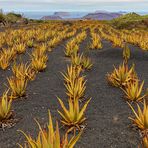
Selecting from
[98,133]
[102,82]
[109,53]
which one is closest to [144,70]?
[102,82]

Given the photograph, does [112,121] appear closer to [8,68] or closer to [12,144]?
[12,144]

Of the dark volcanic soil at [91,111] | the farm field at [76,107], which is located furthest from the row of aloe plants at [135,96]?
the dark volcanic soil at [91,111]

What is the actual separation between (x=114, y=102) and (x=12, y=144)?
2837 millimetres

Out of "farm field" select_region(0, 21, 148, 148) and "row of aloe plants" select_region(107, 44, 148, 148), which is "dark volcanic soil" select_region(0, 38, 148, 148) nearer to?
"farm field" select_region(0, 21, 148, 148)

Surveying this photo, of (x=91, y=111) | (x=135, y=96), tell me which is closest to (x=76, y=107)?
(x=91, y=111)

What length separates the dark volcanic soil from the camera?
16.7 ft

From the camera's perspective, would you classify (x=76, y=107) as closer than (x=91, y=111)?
Yes

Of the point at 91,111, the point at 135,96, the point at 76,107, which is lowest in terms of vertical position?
the point at 91,111

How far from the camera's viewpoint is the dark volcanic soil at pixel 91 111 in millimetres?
5082

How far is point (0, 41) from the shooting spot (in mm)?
17172

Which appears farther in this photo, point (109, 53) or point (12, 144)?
point (109, 53)

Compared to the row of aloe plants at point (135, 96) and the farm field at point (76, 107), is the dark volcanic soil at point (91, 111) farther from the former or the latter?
the row of aloe plants at point (135, 96)

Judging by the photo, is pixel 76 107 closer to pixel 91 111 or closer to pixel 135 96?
pixel 91 111

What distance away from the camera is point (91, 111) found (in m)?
6.48
